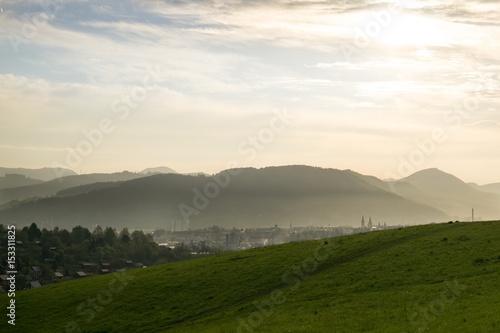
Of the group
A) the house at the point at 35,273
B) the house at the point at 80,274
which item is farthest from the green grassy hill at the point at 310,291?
the house at the point at 35,273

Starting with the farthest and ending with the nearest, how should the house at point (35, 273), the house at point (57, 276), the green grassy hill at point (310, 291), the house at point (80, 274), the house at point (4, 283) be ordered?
the house at point (35, 273) → the house at point (80, 274) → the house at point (57, 276) → the house at point (4, 283) → the green grassy hill at point (310, 291)

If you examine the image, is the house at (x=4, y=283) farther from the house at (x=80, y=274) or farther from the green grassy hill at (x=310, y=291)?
the green grassy hill at (x=310, y=291)

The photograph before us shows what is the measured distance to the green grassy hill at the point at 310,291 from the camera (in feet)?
127

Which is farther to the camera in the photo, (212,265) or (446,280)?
(212,265)

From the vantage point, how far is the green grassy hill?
38812mm

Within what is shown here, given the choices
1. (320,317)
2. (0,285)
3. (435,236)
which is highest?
(435,236)

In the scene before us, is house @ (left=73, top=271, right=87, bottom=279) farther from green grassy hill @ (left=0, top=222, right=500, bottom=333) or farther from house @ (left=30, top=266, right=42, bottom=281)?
green grassy hill @ (left=0, top=222, right=500, bottom=333)

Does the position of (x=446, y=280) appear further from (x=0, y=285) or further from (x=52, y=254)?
(x=52, y=254)

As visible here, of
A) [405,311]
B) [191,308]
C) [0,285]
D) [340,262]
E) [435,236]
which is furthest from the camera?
[0,285]

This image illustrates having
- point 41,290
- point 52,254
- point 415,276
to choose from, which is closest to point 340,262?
point 415,276

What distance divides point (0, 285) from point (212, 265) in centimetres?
8241

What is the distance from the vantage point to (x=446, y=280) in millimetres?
45906

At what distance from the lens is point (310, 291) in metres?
49.5

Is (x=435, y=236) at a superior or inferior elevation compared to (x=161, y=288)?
superior
